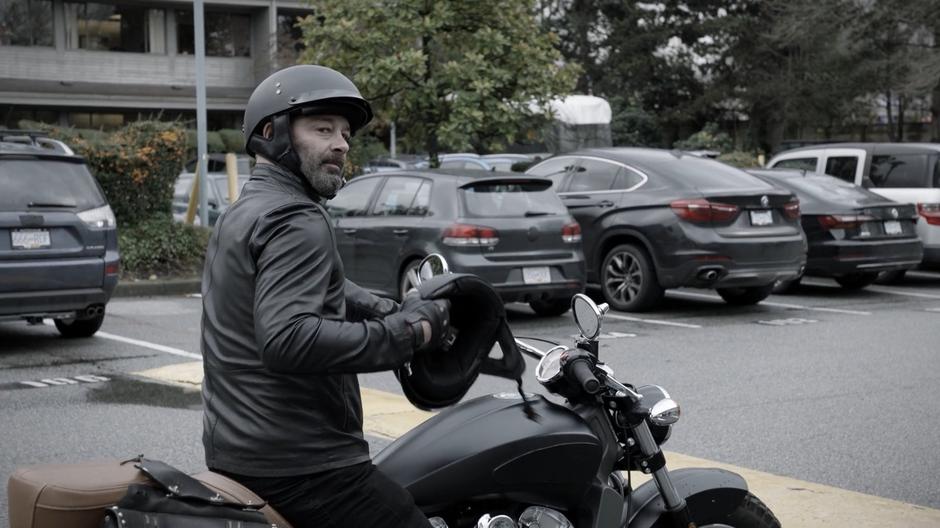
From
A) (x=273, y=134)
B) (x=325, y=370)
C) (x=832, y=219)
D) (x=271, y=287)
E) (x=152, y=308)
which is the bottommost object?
(x=152, y=308)

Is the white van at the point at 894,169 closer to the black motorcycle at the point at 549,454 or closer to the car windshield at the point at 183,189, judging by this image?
the car windshield at the point at 183,189

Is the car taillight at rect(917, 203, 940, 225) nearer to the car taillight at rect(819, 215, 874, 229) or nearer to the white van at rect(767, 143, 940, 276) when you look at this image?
the white van at rect(767, 143, 940, 276)

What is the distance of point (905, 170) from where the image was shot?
16.6 metres

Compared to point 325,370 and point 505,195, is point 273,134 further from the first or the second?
point 505,195

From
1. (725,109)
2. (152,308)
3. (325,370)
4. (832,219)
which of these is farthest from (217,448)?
(725,109)

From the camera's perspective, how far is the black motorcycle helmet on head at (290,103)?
308 cm

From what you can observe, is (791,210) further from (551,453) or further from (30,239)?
(551,453)

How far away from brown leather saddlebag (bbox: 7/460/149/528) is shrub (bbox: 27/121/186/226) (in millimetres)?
13038

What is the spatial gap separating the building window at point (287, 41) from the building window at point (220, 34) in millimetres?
1299

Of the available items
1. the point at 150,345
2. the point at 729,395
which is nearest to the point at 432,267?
the point at 729,395

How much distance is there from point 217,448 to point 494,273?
8.74 m

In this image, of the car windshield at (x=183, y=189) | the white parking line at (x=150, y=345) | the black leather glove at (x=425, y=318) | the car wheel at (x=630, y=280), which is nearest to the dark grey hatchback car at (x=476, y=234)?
the car wheel at (x=630, y=280)

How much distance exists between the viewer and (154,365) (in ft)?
32.2

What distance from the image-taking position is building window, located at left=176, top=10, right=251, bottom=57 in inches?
1815
